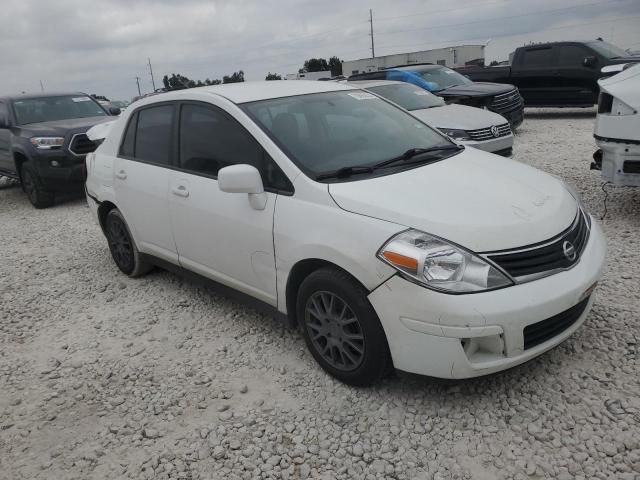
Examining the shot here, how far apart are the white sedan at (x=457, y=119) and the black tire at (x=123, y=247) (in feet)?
12.6

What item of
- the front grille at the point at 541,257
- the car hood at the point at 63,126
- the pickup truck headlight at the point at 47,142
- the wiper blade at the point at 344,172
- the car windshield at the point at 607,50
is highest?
the car windshield at the point at 607,50

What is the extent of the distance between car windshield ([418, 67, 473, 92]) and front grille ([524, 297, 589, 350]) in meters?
8.74


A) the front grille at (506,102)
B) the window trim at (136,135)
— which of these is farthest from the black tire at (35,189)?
the front grille at (506,102)

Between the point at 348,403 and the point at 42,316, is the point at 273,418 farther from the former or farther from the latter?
the point at 42,316

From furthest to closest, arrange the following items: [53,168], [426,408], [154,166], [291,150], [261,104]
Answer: [53,168]
[154,166]
[261,104]
[291,150]
[426,408]

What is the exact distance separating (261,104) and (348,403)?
1974 millimetres

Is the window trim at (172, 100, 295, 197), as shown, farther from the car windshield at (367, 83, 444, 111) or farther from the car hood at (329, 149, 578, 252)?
the car windshield at (367, 83, 444, 111)

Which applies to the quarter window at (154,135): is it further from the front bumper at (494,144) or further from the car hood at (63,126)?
the car hood at (63,126)

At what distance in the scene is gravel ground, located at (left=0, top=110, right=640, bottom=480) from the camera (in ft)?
8.03

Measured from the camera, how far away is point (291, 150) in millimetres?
3160

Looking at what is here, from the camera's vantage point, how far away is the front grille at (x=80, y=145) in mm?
8484

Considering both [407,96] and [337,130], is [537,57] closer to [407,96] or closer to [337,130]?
[407,96]

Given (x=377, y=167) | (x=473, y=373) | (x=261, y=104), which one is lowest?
(x=473, y=373)

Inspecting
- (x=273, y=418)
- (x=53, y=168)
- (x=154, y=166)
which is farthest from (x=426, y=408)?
(x=53, y=168)
